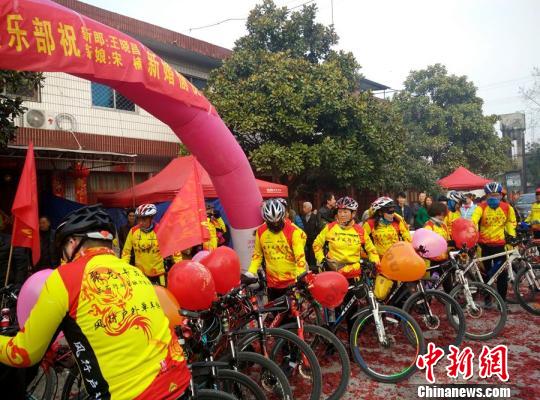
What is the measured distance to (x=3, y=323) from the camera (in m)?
3.08

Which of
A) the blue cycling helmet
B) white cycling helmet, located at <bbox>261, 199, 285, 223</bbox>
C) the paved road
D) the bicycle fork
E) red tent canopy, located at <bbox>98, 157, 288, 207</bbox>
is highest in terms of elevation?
red tent canopy, located at <bbox>98, 157, 288, 207</bbox>

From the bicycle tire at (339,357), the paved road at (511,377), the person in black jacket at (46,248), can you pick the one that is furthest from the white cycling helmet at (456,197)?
the person in black jacket at (46,248)

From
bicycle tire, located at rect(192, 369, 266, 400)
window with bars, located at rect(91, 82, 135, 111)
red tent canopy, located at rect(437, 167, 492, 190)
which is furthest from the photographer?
red tent canopy, located at rect(437, 167, 492, 190)

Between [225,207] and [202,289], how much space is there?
3678mm

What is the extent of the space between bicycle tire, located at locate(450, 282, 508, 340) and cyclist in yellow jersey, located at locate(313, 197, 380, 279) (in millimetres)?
1394

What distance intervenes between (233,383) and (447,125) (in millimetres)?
19941

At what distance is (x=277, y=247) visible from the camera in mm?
5055

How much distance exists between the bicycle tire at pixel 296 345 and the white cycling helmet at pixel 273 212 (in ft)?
4.70

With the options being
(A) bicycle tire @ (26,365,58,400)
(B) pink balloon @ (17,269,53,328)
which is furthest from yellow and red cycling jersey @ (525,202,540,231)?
(B) pink balloon @ (17,269,53,328)

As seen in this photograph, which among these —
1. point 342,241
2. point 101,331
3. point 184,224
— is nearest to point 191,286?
point 101,331

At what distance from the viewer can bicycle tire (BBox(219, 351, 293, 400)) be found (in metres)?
3.26

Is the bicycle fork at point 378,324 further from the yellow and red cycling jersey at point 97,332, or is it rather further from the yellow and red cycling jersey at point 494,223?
the yellow and red cycling jersey at point 494,223

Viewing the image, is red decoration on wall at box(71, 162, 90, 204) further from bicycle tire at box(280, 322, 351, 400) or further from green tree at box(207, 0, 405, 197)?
bicycle tire at box(280, 322, 351, 400)

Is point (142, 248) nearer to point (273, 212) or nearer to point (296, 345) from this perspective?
point (273, 212)
